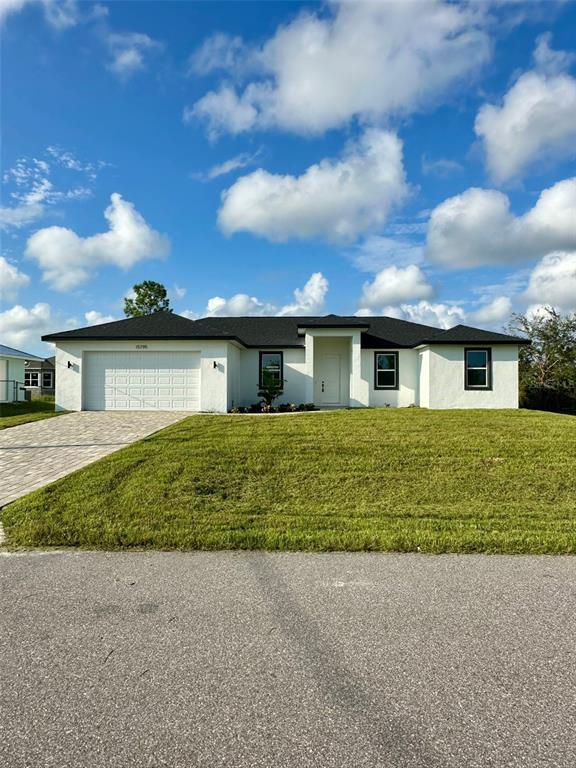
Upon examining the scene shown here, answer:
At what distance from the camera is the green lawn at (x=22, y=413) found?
47.4 feet

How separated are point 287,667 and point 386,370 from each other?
1756 centimetres

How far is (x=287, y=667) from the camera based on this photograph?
265 cm

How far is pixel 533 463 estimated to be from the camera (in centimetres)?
802

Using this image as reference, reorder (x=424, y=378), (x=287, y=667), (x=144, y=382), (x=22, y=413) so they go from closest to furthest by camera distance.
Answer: (x=287, y=667) < (x=144, y=382) < (x=22, y=413) < (x=424, y=378)

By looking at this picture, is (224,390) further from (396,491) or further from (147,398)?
(396,491)

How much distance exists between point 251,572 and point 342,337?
52.0 ft

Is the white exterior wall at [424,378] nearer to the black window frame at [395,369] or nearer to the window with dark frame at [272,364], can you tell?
the black window frame at [395,369]

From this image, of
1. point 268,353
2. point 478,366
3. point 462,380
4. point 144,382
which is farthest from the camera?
point 268,353

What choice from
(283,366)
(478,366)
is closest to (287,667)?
(283,366)

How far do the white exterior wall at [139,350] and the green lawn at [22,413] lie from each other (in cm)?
87

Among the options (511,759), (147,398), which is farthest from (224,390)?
(511,759)

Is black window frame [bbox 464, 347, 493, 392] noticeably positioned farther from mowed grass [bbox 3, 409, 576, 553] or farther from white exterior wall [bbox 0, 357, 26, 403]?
white exterior wall [bbox 0, 357, 26, 403]

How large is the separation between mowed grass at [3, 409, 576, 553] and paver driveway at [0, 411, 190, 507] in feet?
2.14

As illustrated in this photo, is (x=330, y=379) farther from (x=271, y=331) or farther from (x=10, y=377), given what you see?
(x=10, y=377)
